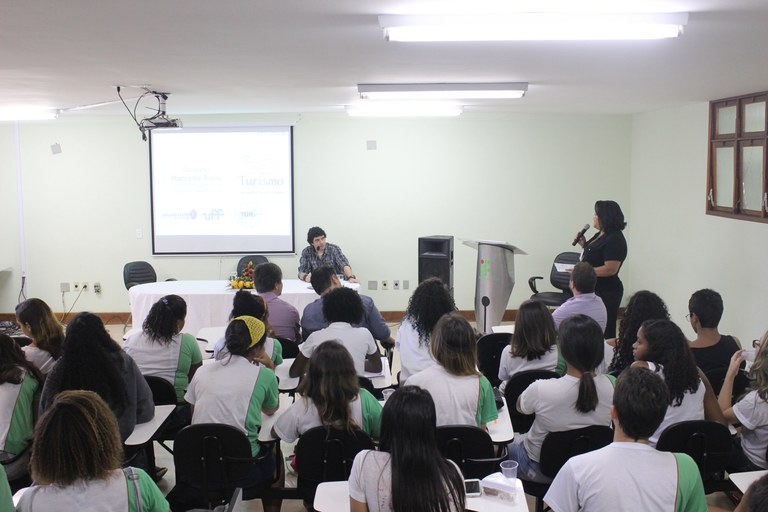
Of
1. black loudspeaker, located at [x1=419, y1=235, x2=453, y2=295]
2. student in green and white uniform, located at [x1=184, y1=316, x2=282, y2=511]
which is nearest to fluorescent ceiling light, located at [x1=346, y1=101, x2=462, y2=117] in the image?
black loudspeaker, located at [x1=419, y1=235, x2=453, y2=295]

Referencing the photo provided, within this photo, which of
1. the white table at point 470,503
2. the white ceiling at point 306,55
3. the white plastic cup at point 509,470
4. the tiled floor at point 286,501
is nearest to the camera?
the white table at point 470,503

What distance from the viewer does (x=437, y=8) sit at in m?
3.06

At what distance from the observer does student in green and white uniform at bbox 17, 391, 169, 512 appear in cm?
227

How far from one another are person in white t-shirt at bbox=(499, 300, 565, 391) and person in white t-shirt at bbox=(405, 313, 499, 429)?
0.64 m

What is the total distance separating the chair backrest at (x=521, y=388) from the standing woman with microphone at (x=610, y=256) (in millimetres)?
2519

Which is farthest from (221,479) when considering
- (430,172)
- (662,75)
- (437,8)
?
(430,172)

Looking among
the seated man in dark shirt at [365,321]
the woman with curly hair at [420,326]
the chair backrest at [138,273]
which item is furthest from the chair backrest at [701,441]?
the chair backrest at [138,273]

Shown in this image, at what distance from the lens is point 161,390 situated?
4.05m

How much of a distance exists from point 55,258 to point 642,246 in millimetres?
7698

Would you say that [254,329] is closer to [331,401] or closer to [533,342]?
[331,401]

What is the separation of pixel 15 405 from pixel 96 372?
439 mm

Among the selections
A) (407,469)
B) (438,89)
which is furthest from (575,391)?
(438,89)

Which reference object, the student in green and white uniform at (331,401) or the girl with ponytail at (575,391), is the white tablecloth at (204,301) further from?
the girl with ponytail at (575,391)

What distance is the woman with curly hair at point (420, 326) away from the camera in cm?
430
